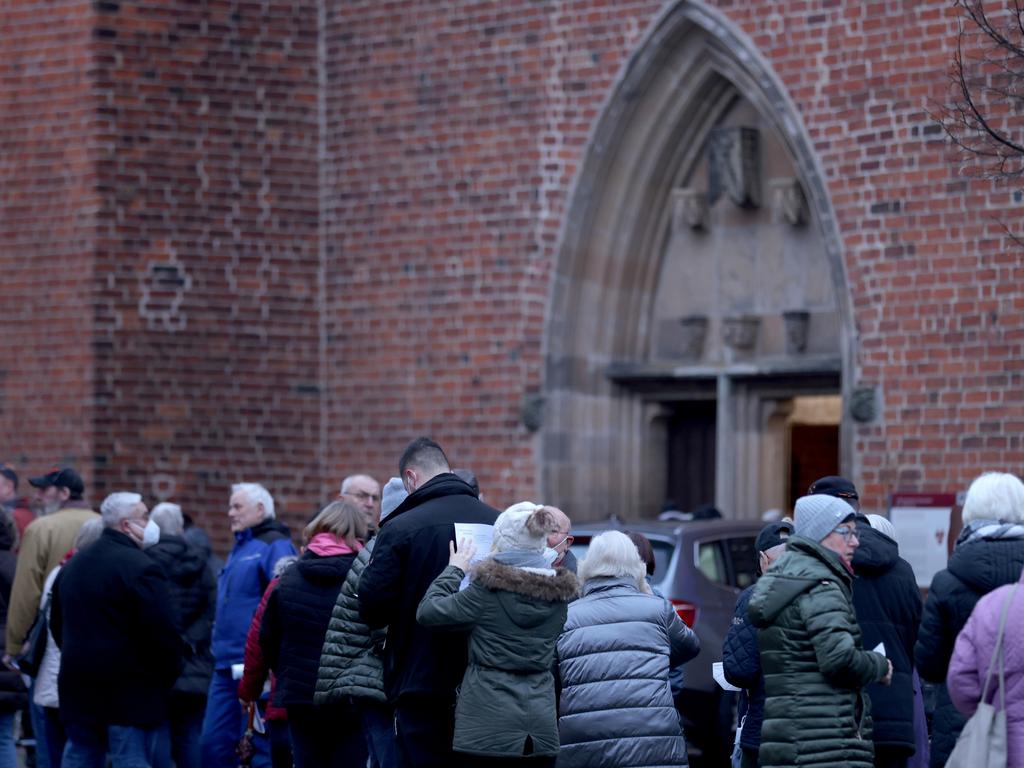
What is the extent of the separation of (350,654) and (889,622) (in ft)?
7.40

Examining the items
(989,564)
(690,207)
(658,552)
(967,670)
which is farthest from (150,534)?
(690,207)

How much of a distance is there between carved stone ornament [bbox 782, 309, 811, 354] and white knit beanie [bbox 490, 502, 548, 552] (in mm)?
7439

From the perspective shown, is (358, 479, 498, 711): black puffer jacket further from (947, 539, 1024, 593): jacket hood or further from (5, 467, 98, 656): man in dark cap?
(5, 467, 98, 656): man in dark cap

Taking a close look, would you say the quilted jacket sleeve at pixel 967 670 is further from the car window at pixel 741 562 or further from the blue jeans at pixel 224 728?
the car window at pixel 741 562

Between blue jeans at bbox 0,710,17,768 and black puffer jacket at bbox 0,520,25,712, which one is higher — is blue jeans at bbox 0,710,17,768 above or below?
below

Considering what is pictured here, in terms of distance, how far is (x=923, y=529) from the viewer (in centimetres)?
1248

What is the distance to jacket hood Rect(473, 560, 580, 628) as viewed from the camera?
7.02m

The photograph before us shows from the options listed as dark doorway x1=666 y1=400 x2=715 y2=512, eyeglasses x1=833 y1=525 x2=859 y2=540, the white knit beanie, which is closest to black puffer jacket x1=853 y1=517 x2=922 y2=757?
eyeglasses x1=833 y1=525 x2=859 y2=540

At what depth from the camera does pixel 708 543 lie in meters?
11.6

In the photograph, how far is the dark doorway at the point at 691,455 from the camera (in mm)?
15297

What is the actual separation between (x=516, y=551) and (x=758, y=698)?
1.14 meters

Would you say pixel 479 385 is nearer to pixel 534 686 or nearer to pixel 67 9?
pixel 67 9

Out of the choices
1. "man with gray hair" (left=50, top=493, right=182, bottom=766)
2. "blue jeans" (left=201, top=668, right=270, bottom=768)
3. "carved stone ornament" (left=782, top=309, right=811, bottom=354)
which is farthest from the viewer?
"carved stone ornament" (left=782, top=309, right=811, bottom=354)

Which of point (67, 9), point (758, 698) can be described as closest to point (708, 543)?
point (758, 698)
